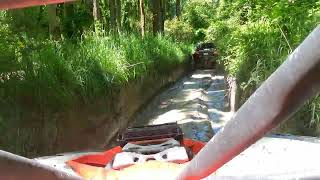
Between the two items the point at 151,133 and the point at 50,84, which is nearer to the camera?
the point at 151,133

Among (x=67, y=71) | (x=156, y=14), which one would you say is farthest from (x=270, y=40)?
(x=156, y=14)

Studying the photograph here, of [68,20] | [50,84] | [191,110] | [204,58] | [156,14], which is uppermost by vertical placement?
[156,14]

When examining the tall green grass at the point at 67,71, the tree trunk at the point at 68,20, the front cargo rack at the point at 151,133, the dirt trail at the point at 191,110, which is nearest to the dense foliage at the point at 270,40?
the dirt trail at the point at 191,110

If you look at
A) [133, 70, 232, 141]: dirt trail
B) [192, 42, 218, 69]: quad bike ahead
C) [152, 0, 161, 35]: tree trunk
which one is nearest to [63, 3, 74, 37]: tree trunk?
[133, 70, 232, 141]: dirt trail

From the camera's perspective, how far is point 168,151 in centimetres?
366

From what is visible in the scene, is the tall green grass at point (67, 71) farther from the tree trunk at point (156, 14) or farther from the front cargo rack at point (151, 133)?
the tree trunk at point (156, 14)

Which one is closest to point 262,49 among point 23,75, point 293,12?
point 293,12

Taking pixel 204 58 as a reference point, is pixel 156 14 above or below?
above

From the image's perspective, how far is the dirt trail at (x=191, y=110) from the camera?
10.9 m

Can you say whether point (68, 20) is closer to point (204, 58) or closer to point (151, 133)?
point (204, 58)

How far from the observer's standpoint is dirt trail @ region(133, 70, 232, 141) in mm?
10930

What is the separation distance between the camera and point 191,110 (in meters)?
14.2

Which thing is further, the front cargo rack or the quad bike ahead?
the quad bike ahead

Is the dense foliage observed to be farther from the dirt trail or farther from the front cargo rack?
the front cargo rack
